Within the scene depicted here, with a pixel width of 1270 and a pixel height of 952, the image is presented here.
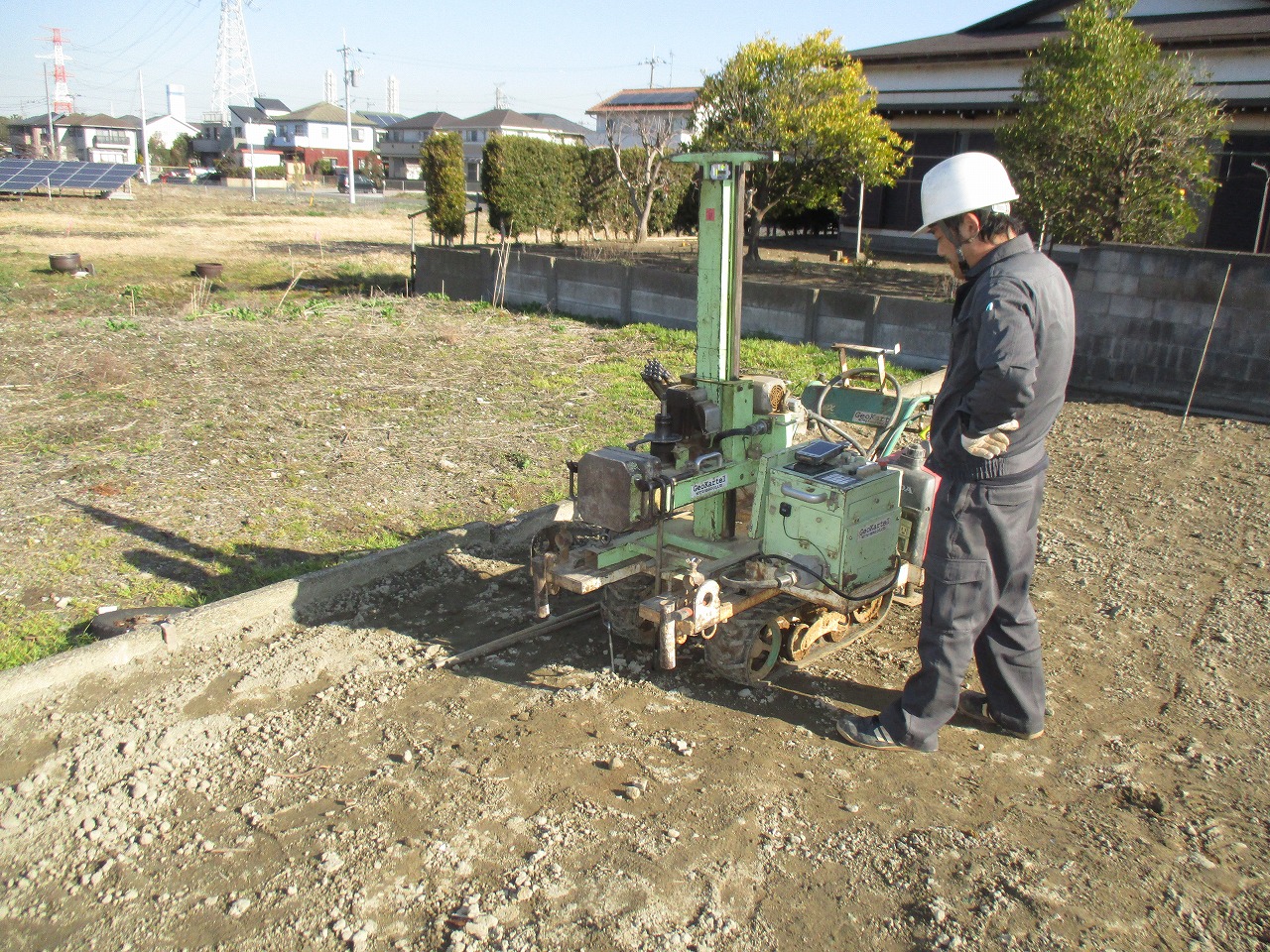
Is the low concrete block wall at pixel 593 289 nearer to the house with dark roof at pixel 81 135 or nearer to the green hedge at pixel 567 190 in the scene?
the green hedge at pixel 567 190

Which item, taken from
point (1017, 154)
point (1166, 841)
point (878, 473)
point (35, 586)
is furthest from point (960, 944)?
point (1017, 154)

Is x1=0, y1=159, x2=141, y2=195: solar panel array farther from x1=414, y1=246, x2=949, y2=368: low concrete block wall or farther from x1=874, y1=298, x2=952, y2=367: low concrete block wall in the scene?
x1=874, y1=298, x2=952, y2=367: low concrete block wall

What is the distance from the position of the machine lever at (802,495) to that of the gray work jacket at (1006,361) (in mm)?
530

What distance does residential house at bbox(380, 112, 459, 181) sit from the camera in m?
73.5

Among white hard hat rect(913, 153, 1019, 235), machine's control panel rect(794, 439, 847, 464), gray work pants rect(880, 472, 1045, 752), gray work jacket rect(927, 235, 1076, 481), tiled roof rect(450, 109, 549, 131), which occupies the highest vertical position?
tiled roof rect(450, 109, 549, 131)

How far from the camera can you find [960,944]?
2762 mm

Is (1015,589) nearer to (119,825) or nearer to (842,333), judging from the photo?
(119,825)

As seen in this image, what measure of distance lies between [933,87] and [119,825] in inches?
870

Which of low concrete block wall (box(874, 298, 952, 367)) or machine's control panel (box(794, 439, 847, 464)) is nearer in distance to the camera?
machine's control panel (box(794, 439, 847, 464))

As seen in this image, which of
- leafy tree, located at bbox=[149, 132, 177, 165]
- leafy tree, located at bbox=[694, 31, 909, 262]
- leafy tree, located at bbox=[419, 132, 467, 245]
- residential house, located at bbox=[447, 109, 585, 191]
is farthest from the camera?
leafy tree, located at bbox=[149, 132, 177, 165]

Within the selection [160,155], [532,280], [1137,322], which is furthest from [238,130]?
[1137,322]

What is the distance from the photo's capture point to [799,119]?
16.6 m

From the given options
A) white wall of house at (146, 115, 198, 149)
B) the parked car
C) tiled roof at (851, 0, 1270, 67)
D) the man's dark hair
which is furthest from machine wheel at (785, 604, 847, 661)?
white wall of house at (146, 115, 198, 149)

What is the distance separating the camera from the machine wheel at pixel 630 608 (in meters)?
4.49
